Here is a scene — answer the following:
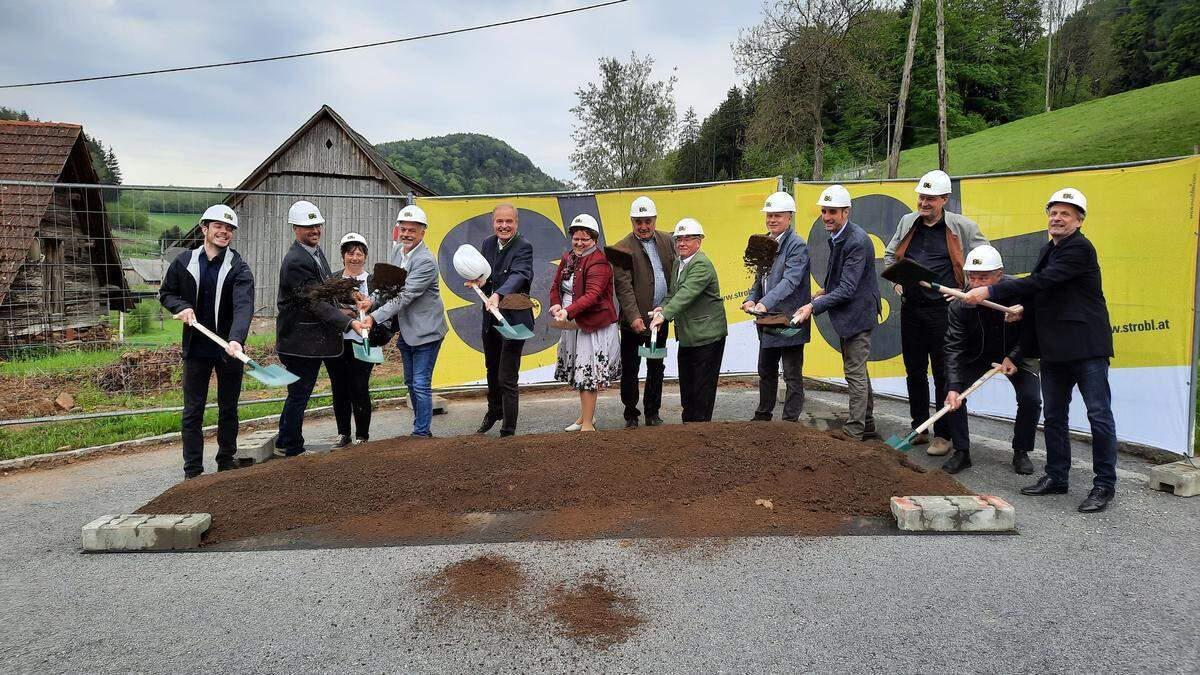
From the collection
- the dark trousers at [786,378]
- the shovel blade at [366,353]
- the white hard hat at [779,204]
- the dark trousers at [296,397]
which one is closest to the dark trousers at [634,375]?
the dark trousers at [786,378]

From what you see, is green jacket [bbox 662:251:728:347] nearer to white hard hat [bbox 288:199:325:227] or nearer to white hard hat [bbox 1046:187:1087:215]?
white hard hat [bbox 1046:187:1087:215]

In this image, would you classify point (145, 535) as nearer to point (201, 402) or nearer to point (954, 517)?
point (201, 402)

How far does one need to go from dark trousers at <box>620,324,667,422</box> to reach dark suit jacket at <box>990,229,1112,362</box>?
115 inches

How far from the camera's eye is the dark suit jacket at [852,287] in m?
5.66

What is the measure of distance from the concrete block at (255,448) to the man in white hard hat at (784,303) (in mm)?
4263

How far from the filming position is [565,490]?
14.1 ft

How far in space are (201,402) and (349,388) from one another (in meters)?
1.18

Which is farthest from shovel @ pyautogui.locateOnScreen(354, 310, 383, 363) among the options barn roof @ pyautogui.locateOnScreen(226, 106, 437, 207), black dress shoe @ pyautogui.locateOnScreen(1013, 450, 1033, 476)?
barn roof @ pyautogui.locateOnScreen(226, 106, 437, 207)

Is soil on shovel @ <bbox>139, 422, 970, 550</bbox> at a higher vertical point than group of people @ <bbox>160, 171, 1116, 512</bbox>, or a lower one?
lower

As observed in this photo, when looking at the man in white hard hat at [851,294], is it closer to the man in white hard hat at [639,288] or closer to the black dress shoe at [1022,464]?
the black dress shoe at [1022,464]

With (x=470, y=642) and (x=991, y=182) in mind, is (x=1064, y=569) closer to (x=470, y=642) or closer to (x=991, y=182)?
(x=470, y=642)

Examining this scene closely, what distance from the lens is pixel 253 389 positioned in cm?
941

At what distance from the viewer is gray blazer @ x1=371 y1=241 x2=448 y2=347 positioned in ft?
18.8

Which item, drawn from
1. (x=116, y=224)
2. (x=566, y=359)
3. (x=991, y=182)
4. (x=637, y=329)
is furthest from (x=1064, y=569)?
(x=116, y=224)
